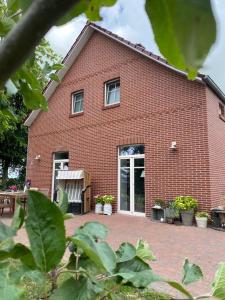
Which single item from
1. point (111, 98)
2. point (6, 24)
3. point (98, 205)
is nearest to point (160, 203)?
point (98, 205)

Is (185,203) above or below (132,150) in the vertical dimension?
below

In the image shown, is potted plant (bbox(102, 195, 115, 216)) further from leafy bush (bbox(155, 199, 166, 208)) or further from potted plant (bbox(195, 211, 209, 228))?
potted plant (bbox(195, 211, 209, 228))

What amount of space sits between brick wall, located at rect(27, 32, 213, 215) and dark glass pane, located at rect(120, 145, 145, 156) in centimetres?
25

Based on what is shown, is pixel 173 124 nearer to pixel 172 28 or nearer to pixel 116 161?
pixel 116 161

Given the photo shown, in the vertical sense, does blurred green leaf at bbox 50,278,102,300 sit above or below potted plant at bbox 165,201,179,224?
above

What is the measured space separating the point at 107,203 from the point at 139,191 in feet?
4.22

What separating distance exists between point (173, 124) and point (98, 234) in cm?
1001

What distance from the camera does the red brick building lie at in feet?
32.7

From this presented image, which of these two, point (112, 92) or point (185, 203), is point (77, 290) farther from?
point (112, 92)

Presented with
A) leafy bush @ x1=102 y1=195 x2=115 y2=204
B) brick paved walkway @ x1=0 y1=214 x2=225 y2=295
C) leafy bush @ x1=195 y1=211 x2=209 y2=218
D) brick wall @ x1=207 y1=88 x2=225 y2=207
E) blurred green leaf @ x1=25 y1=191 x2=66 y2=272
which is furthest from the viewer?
leafy bush @ x1=102 y1=195 x2=115 y2=204

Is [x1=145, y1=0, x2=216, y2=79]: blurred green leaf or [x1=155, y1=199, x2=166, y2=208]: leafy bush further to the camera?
[x1=155, y1=199, x2=166, y2=208]: leafy bush

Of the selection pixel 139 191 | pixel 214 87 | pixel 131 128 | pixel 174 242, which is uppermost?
pixel 214 87

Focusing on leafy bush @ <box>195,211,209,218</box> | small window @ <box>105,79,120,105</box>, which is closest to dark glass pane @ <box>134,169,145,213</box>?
leafy bush @ <box>195,211,209,218</box>

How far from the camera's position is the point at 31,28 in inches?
10.6
